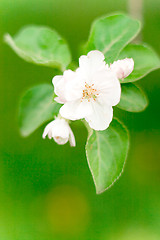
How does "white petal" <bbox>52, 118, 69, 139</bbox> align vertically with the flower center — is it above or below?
below

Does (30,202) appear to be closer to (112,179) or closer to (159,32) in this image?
(112,179)

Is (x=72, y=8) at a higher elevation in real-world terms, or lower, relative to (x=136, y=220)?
higher

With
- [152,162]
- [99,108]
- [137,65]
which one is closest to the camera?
[99,108]

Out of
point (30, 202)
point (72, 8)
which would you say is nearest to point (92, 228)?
point (30, 202)

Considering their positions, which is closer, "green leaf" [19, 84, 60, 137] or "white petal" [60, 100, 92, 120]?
"white petal" [60, 100, 92, 120]

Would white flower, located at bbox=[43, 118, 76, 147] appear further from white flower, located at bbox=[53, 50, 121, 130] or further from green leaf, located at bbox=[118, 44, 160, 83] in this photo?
green leaf, located at bbox=[118, 44, 160, 83]

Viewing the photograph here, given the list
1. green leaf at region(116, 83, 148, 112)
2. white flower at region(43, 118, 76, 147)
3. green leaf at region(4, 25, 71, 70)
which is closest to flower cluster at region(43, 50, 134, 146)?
white flower at region(43, 118, 76, 147)

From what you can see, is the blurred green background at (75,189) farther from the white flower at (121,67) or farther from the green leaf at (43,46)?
the white flower at (121,67)

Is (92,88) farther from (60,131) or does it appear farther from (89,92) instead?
(60,131)
